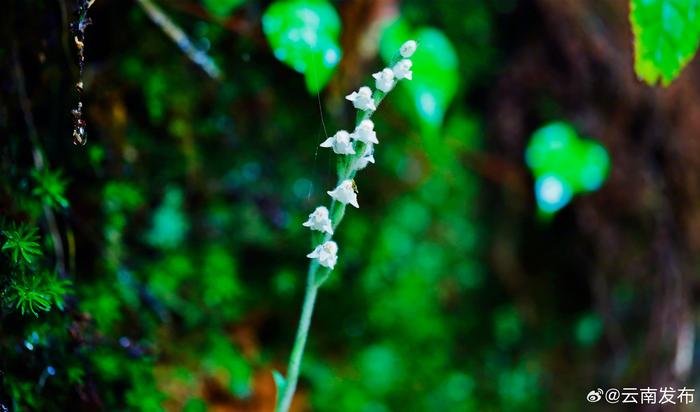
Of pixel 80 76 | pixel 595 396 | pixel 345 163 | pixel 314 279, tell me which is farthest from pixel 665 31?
pixel 595 396

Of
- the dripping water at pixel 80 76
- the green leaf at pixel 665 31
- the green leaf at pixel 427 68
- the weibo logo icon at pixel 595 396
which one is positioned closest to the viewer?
the dripping water at pixel 80 76

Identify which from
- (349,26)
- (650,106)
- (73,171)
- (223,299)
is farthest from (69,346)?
(650,106)

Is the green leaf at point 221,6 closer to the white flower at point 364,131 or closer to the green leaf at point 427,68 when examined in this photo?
the green leaf at point 427,68

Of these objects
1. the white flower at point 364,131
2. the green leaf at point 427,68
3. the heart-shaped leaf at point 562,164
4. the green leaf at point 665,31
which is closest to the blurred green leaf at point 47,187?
the white flower at point 364,131

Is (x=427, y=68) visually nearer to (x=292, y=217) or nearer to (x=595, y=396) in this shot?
(x=292, y=217)

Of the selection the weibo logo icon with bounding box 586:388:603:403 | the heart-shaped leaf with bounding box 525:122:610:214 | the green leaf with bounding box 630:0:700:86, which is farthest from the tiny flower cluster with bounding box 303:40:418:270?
the weibo logo icon with bounding box 586:388:603:403

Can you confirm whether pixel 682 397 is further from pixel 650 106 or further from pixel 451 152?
pixel 451 152
